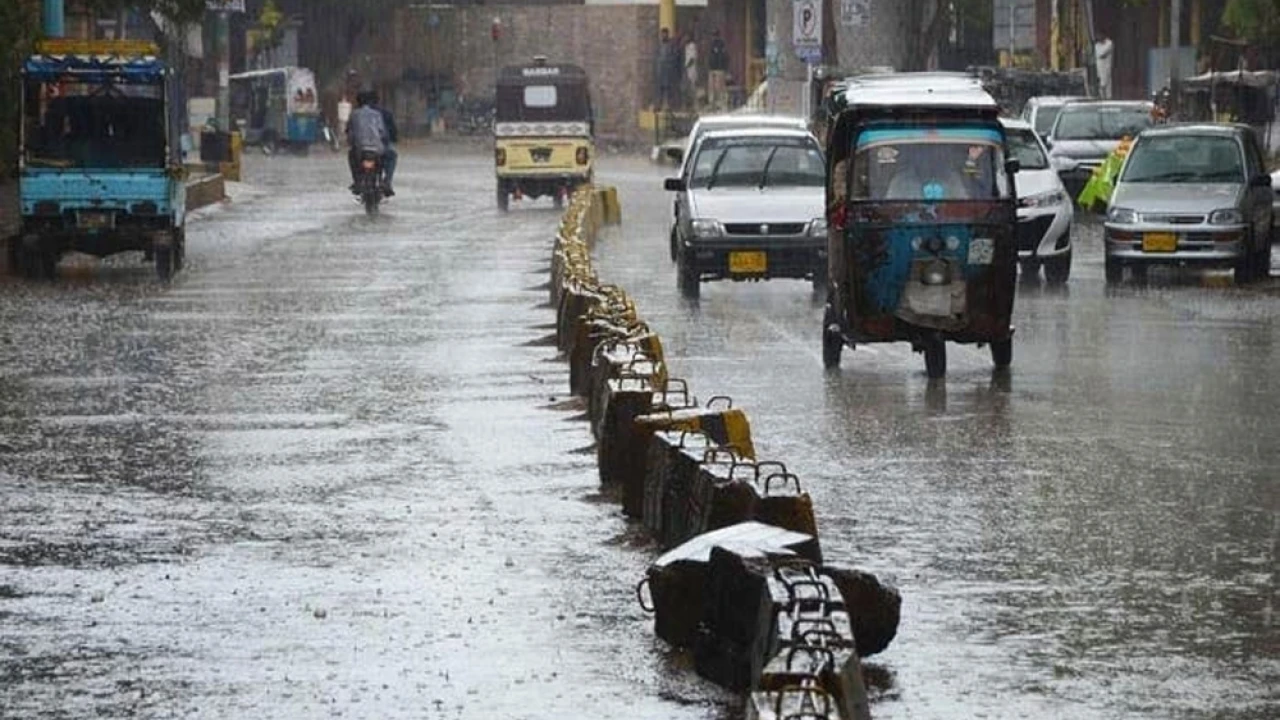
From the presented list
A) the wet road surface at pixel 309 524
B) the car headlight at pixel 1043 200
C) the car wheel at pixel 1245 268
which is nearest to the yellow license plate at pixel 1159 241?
the car wheel at pixel 1245 268

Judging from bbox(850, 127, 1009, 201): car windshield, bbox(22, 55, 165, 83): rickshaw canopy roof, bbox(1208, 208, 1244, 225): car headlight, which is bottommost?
bbox(1208, 208, 1244, 225): car headlight

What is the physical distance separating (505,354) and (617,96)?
69.4 metres

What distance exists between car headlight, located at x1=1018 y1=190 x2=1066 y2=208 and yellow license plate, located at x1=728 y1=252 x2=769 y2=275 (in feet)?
11.5

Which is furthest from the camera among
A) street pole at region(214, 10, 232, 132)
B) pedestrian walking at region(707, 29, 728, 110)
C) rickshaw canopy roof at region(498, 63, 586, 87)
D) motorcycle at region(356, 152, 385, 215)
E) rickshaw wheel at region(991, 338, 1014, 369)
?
pedestrian walking at region(707, 29, 728, 110)

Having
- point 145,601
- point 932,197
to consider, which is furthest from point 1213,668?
point 932,197

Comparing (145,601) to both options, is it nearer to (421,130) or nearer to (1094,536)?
(1094,536)

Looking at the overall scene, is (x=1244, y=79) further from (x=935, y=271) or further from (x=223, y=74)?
(x=935, y=271)

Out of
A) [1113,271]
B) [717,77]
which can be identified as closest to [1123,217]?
[1113,271]

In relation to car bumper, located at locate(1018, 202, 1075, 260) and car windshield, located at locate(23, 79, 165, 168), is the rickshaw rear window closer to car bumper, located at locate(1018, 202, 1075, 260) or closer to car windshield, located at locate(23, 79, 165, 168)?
car windshield, located at locate(23, 79, 165, 168)

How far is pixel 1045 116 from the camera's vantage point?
49.9 m

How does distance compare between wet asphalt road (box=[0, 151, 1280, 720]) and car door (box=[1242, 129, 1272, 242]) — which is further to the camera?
car door (box=[1242, 129, 1272, 242])

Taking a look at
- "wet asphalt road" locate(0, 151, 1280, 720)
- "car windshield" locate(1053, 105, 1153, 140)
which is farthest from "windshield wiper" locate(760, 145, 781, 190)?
"car windshield" locate(1053, 105, 1153, 140)

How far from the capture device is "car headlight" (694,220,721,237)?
29578 millimetres

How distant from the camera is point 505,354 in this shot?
22781 mm
